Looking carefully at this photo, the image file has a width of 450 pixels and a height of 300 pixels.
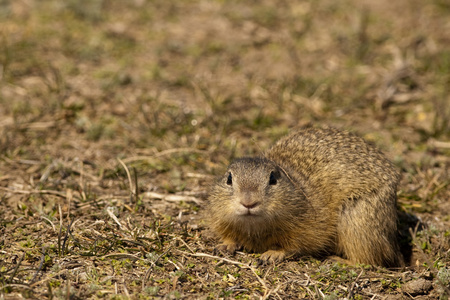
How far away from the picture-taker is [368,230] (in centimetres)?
585

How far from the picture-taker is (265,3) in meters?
12.1

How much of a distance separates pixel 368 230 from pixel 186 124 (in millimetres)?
3398

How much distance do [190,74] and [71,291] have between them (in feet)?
18.9

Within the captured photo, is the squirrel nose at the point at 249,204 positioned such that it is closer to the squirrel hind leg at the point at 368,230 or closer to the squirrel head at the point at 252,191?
the squirrel head at the point at 252,191

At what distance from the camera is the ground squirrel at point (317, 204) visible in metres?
5.44

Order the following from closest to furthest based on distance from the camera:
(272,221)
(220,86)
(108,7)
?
(272,221), (220,86), (108,7)

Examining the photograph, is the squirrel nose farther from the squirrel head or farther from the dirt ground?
the dirt ground

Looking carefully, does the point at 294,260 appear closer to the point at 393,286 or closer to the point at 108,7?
the point at 393,286

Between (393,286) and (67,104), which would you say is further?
(67,104)

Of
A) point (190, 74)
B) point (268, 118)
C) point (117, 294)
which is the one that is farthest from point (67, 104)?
point (117, 294)

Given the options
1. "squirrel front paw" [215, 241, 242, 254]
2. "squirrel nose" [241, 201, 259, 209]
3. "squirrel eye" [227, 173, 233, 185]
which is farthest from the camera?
"squirrel front paw" [215, 241, 242, 254]

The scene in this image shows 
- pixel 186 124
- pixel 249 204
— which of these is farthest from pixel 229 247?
pixel 186 124

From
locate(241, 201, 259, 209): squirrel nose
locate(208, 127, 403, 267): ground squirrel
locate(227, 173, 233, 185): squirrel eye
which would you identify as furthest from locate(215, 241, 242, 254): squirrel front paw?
locate(241, 201, 259, 209): squirrel nose

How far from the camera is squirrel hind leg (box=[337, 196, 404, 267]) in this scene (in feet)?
19.2
